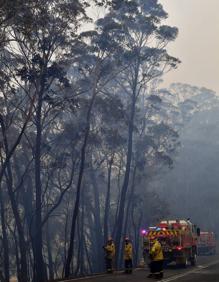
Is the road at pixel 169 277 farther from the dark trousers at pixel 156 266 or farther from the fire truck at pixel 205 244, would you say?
the fire truck at pixel 205 244

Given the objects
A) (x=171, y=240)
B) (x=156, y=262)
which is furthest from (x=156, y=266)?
(x=171, y=240)

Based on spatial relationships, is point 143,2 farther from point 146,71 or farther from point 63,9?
point 63,9

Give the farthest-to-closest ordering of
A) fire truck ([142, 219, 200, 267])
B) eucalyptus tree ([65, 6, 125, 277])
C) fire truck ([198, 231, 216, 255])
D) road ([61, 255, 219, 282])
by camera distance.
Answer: fire truck ([198, 231, 216, 255]) → eucalyptus tree ([65, 6, 125, 277]) → fire truck ([142, 219, 200, 267]) → road ([61, 255, 219, 282])

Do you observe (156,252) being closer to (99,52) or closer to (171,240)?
(171,240)

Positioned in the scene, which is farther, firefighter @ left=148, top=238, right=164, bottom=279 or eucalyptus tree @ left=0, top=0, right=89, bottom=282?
eucalyptus tree @ left=0, top=0, right=89, bottom=282

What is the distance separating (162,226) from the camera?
2912cm

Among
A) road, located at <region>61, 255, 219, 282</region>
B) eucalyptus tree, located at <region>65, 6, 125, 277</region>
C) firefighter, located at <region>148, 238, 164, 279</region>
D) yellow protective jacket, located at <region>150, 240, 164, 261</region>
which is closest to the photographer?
road, located at <region>61, 255, 219, 282</region>


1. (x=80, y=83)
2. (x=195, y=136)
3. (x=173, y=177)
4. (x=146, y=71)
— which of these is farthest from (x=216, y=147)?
(x=80, y=83)

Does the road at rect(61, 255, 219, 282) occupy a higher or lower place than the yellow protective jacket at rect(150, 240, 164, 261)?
lower

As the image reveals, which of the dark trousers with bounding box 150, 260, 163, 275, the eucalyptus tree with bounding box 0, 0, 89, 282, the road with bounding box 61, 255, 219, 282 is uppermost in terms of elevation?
the eucalyptus tree with bounding box 0, 0, 89, 282

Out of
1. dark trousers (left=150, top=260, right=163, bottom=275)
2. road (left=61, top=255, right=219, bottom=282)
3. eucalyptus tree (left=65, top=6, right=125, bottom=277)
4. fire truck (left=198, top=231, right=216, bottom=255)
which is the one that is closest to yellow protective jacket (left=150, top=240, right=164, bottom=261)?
dark trousers (left=150, top=260, right=163, bottom=275)

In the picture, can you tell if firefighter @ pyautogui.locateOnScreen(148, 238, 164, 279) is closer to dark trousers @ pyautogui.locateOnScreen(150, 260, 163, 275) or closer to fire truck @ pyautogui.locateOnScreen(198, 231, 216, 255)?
dark trousers @ pyautogui.locateOnScreen(150, 260, 163, 275)

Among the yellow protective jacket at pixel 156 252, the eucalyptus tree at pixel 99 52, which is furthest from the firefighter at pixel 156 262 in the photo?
the eucalyptus tree at pixel 99 52

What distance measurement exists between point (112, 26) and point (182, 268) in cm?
1631
